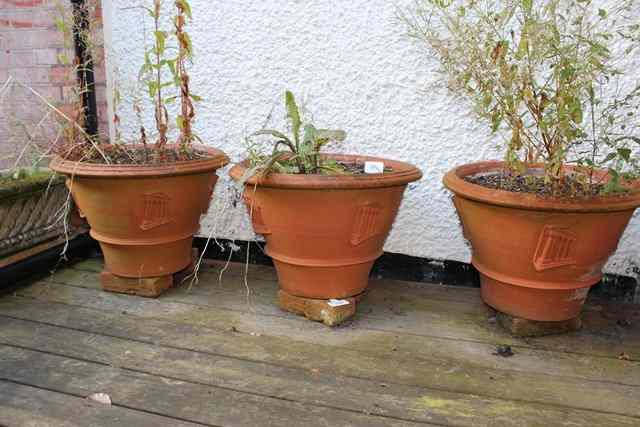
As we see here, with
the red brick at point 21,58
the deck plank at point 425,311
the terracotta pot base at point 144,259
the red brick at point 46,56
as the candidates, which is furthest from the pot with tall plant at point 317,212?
the red brick at point 21,58

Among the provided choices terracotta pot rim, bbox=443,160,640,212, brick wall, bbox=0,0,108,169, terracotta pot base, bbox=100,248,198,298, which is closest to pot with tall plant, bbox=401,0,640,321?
terracotta pot rim, bbox=443,160,640,212

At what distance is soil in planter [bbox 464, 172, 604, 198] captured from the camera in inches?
60.0

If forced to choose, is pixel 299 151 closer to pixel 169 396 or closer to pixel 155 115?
pixel 155 115

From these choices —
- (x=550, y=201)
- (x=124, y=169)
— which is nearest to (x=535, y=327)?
(x=550, y=201)

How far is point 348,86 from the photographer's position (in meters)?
2.07

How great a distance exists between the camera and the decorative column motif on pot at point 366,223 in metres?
1.62

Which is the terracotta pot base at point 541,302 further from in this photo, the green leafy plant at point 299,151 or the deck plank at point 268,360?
the green leafy plant at point 299,151

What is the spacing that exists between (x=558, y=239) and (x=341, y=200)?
644 millimetres

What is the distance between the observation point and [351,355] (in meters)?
1.54

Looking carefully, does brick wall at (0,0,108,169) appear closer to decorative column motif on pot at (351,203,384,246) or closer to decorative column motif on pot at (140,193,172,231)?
decorative column motif on pot at (140,193,172,231)

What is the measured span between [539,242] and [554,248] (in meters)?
0.05

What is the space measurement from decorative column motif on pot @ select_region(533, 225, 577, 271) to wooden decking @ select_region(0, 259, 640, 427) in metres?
0.28

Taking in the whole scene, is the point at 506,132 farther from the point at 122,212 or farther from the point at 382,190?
the point at 122,212

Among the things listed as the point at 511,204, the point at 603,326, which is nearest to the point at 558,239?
the point at 511,204
